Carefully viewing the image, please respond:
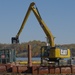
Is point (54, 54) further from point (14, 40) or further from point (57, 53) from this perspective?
point (14, 40)

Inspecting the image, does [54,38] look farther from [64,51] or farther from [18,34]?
[18,34]

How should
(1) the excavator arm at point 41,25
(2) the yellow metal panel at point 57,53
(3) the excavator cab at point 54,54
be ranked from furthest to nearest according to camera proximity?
1. (1) the excavator arm at point 41,25
2. (3) the excavator cab at point 54,54
3. (2) the yellow metal panel at point 57,53

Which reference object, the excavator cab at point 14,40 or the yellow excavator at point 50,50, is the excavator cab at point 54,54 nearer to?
the yellow excavator at point 50,50

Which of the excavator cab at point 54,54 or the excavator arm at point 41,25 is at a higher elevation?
the excavator arm at point 41,25

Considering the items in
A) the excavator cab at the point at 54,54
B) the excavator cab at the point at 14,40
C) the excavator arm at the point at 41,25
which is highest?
the excavator arm at the point at 41,25

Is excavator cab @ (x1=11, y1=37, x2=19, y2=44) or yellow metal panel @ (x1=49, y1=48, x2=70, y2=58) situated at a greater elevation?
excavator cab @ (x1=11, y1=37, x2=19, y2=44)

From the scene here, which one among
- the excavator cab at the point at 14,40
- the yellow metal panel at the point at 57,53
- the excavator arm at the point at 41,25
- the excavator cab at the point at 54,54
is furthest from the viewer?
the excavator cab at the point at 14,40

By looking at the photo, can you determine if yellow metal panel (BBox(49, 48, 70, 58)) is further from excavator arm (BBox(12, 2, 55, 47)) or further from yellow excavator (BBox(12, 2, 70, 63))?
excavator arm (BBox(12, 2, 55, 47))

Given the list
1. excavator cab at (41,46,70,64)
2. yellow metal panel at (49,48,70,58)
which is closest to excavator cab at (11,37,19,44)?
excavator cab at (41,46,70,64)

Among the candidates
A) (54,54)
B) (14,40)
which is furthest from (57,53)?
Result: (14,40)

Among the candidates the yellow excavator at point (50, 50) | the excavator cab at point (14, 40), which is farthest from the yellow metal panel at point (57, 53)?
the excavator cab at point (14, 40)

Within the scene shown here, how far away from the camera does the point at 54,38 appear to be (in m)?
57.0

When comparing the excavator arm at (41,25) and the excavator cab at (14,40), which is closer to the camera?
the excavator arm at (41,25)

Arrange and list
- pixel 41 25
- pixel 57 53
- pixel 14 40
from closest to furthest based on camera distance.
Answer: pixel 57 53 < pixel 41 25 < pixel 14 40
